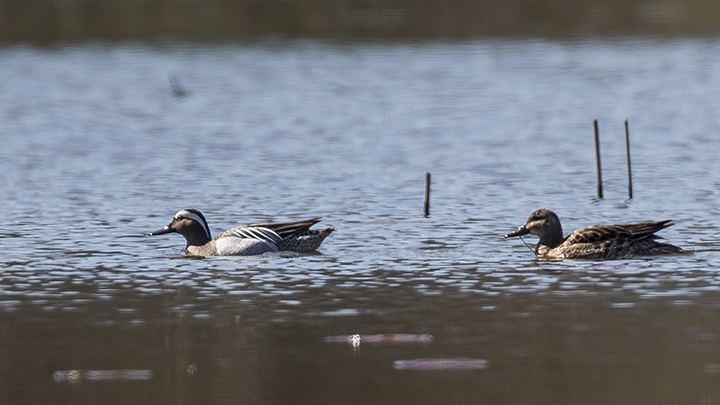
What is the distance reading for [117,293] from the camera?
45.3 feet

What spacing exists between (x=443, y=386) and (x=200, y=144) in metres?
20.1

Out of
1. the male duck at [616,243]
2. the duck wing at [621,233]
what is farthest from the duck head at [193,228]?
the duck wing at [621,233]

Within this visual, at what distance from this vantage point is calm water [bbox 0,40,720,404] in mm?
10273

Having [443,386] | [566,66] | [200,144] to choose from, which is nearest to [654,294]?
[443,386]

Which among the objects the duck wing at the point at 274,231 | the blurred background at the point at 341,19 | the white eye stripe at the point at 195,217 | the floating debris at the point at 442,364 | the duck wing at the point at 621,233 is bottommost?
the floating debris at the point at 442,364

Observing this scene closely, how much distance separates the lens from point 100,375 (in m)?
10.4

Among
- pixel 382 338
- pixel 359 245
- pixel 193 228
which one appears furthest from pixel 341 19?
pixel 382 338

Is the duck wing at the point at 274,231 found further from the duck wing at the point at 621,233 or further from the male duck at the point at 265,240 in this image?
the duck wing at the point at 621,233

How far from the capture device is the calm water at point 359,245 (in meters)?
10.3

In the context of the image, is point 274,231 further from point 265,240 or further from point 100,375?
point 100,375

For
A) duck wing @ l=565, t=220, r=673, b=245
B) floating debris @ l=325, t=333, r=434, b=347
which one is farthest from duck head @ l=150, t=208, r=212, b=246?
floating debris @ l=325, t=333, r=434, b=347

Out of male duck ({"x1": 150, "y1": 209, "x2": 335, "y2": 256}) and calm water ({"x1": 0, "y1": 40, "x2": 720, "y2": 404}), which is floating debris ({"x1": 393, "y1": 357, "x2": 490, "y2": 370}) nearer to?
calm water ({"x1": 0, "y1": 40, "x2": 720, "y2": 404})

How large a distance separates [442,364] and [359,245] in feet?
21.4

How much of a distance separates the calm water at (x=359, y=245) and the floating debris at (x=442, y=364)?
6 centimetres
